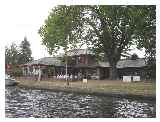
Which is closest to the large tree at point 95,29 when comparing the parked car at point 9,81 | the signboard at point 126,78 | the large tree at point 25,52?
the signboard at point 126,78

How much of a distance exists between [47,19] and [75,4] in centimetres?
65

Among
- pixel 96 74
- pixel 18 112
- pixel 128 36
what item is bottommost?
pixel 18 112

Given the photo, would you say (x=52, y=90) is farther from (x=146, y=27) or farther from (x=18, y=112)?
(x=146, y=27)

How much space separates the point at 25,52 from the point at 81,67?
1.15 m

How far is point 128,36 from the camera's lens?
1040 cm

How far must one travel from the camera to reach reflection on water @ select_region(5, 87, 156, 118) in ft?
31.3

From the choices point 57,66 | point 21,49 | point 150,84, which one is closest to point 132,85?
point 150,84

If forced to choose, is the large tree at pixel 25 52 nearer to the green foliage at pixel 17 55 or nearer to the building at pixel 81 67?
the green foliage at pixel 17 55

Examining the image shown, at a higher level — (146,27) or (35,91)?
(146,27)

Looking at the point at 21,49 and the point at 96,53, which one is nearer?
the point at 21,49

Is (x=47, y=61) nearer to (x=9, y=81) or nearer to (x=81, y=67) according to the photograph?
(x=81, y=67)

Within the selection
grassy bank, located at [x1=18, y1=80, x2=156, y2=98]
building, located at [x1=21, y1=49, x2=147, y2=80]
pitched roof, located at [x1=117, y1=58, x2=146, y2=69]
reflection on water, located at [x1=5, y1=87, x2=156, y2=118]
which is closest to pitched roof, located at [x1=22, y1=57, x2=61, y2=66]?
building, located at [x1=21, y1=49, x2=147, y2=80]

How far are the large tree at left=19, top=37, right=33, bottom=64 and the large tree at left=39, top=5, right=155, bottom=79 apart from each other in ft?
1.21

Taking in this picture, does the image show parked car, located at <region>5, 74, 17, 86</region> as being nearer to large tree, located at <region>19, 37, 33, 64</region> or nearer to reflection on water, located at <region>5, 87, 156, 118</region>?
reflection on water, located at <region>5, 87, 156, 118</region>
